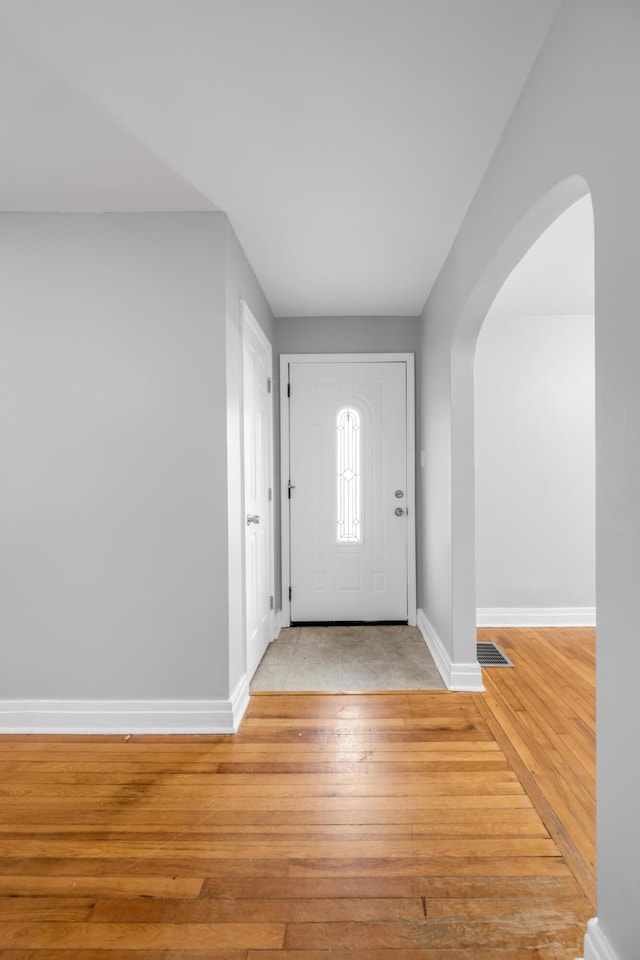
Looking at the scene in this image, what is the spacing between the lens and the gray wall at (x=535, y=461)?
4.34 meters

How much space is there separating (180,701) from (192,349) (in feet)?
5.66

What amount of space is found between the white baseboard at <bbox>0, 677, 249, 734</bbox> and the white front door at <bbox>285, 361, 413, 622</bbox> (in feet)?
5.95

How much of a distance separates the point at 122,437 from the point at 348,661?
202 centimetres

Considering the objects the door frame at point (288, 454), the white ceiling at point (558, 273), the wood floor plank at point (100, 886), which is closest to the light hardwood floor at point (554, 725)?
the door frame at point (288, 454)

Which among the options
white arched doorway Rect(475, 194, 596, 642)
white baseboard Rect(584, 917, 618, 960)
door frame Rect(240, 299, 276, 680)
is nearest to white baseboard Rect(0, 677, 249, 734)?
door frame Rect(240, 299, 276, 680)

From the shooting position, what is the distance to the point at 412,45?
5.28 feet

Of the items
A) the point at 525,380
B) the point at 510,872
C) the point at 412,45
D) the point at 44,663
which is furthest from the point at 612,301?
the point at 525,380

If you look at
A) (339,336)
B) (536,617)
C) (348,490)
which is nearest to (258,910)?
(348,490)

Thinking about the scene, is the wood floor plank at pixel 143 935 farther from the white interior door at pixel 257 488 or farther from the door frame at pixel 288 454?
the door frame at pixel 288 454

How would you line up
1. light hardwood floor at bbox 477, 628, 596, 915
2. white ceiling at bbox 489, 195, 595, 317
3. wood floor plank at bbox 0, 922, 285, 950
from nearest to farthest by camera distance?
wood floor plank at bbox 0, 922, 285, 950
light hardwood floor at bbox 477, 628, 596, 915
white ceiling at bbox 489, 195, 595, 317

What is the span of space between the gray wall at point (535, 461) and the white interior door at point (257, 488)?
1.70m

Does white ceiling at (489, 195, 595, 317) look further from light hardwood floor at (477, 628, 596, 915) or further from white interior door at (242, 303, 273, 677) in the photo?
light hardwood floor at (477, 628, 596, 915)

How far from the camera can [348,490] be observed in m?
4.42

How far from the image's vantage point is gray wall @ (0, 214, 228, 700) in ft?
8.70
